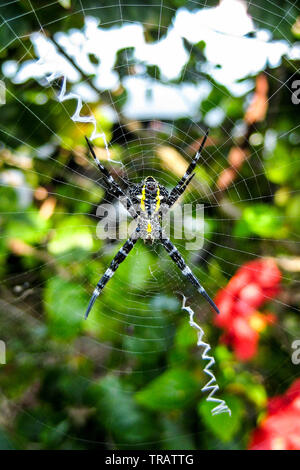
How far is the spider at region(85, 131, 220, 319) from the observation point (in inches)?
76.2

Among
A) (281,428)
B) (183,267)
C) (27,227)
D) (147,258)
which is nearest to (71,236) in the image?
(27,227)

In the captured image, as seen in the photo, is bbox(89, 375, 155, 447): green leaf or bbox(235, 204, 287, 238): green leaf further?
bbox(235, 204, 287, 238): green leaf

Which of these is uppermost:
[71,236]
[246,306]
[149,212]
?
[149,212]

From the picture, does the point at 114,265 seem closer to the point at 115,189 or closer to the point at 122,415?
the point at 115,189

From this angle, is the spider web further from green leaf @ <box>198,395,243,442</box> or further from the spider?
green leaf @ <box>198,395,243,442</box>

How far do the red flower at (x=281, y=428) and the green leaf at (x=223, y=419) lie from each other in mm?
106

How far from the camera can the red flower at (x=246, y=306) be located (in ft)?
5.04

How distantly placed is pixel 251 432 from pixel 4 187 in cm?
169

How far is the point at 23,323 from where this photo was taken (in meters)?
1.93

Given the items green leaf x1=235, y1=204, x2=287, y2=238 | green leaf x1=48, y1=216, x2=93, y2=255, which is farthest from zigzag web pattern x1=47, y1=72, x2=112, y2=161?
green leaf x1=235, y1=204, x2=287, y2=238

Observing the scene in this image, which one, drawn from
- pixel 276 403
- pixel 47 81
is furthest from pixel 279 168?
pixel 47 81

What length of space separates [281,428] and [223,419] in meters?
0.27

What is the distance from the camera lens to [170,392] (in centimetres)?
150

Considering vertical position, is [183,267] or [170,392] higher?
[183,267]
